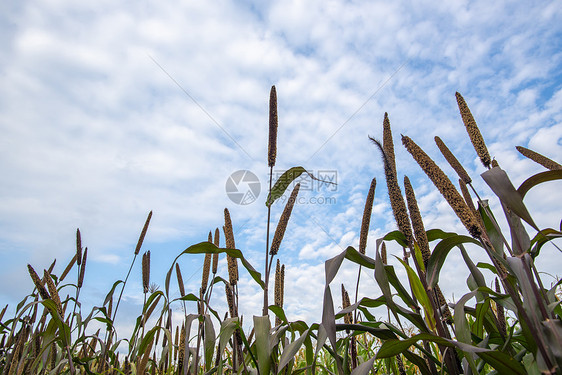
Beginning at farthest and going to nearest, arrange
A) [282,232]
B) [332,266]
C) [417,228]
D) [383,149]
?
[282,232] < [383,149] < [417,228] < [332,266]

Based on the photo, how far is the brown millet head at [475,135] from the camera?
1771 mm

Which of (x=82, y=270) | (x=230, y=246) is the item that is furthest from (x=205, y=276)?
(x=82, y=270)

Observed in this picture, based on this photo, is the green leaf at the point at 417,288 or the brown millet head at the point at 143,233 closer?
the green leaf at the point at 417,288

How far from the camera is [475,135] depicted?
Answer: 5.97 feet

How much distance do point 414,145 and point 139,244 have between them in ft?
7.85

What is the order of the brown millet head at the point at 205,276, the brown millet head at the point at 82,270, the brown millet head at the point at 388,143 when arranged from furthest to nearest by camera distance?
1. the brown millet head at the point at 82,270
2. the brown millet head at the point at 205,276
3. the brown millet head at the point at 388,143

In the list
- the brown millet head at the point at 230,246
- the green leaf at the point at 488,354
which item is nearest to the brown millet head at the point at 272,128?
the brown millet head at the point at 230,246

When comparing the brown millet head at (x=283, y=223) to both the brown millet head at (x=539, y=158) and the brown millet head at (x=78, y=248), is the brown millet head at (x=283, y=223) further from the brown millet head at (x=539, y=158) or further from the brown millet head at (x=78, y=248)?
the brown millet head at (x=78, y=248)

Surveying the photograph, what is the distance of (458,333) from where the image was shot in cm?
122

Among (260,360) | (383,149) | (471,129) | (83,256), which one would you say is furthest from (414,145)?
(83,256)

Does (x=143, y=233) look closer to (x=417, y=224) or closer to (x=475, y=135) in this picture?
(x=417, y=224)

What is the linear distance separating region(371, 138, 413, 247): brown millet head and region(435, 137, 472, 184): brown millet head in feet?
2.27

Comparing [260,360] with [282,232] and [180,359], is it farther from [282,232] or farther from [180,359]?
[180,359]

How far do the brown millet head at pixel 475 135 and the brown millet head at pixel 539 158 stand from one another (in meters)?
0.48
